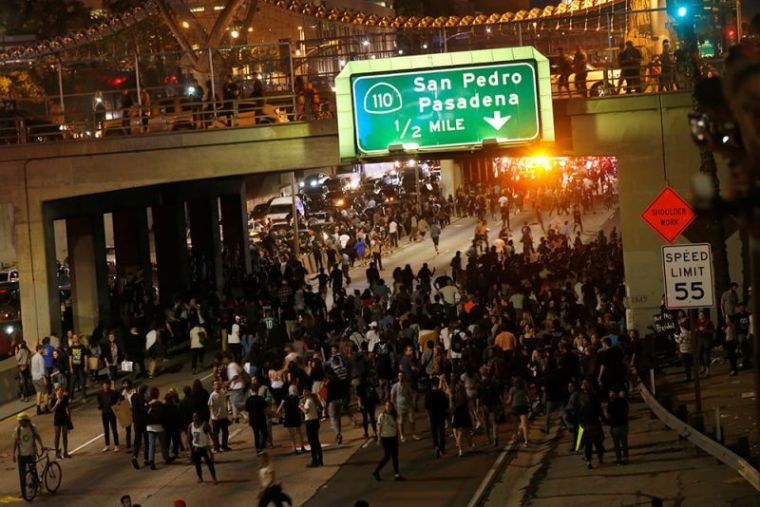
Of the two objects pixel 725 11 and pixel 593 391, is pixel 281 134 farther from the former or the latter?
pixel 593 391

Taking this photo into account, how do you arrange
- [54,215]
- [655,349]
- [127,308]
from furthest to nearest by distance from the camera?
[127,308]
[54,215]
[655,349]

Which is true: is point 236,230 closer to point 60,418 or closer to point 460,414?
point 60,418

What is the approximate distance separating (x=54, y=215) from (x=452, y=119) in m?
10.9

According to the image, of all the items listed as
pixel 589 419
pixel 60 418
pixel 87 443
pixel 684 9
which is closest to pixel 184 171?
pixel 87 443

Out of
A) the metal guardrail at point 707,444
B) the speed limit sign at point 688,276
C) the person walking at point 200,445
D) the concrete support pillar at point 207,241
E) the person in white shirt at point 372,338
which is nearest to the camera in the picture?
the metal guardrail at point 707,444

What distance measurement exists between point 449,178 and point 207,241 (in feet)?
92.7

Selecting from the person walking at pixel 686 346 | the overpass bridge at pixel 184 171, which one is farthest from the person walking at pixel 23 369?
the person walking at pixel 686 346

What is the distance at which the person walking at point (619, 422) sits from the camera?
18.8 m

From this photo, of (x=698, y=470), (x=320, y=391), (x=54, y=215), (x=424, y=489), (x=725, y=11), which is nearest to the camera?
(x=698, y=470)

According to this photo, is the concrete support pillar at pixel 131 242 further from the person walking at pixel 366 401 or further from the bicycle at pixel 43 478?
the bicycle at pixel 43 478

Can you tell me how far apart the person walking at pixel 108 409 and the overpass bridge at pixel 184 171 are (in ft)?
30.8

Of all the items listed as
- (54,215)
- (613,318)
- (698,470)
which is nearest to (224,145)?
(54,215)

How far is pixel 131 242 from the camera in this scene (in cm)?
4184

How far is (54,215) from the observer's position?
33281mm
